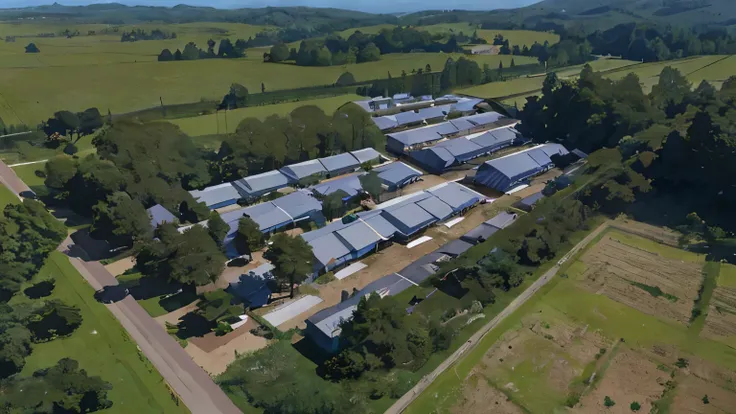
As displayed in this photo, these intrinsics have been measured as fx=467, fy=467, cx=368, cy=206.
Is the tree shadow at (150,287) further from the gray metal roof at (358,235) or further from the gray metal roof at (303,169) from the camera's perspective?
the gray metal roof at (303,169)

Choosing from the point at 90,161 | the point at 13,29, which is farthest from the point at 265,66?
the point at 13,29

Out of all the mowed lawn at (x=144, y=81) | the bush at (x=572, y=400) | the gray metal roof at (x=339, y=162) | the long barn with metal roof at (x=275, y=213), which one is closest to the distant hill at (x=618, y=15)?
the mowed lawn at (x=144, y=81)

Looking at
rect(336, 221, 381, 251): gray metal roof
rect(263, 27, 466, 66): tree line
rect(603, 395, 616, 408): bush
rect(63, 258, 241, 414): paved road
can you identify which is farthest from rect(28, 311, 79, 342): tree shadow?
rect(263, 27, 466, 66): tree line

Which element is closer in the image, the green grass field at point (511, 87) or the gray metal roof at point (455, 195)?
the gray metal roof at point (455, 195)

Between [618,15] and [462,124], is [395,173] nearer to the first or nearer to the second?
[462,124]

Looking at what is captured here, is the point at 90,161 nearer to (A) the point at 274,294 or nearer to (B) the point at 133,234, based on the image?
(B) the point at 133,234

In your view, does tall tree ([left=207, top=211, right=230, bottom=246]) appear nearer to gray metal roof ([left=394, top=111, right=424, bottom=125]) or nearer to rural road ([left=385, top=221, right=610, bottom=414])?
rural road ([left=385, top=221, right=610, bottom=414])
